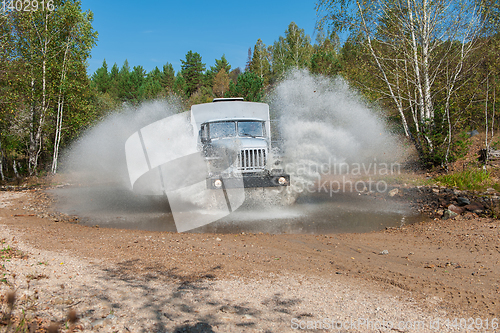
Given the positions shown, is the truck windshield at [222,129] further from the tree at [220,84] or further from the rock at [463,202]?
the tree at [220,84]

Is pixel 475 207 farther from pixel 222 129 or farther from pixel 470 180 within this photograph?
pixel 222 129

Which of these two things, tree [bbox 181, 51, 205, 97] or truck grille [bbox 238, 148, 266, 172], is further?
tree [bbox 181, 51, 205, 97]

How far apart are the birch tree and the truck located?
27.7ft

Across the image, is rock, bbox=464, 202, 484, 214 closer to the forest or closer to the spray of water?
the forest

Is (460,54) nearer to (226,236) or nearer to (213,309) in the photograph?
(226,236)

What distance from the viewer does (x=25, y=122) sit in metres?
22.2

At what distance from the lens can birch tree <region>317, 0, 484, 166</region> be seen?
16141 mm

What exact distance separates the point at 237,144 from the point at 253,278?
7.08 metres

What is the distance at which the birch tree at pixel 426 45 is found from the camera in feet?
53.0

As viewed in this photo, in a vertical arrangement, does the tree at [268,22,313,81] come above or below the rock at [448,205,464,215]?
above

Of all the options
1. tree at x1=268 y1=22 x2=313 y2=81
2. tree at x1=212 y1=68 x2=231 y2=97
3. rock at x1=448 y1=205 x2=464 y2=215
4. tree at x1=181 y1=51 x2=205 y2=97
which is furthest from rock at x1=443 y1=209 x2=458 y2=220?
tree at x1=181 y1=51 x2=205 y2=97

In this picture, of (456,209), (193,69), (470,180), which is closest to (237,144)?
(456,209)

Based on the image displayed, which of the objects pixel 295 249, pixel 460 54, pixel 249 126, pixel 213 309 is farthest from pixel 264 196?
pixel 460 54

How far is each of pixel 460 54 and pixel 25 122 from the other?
84.1 feet
